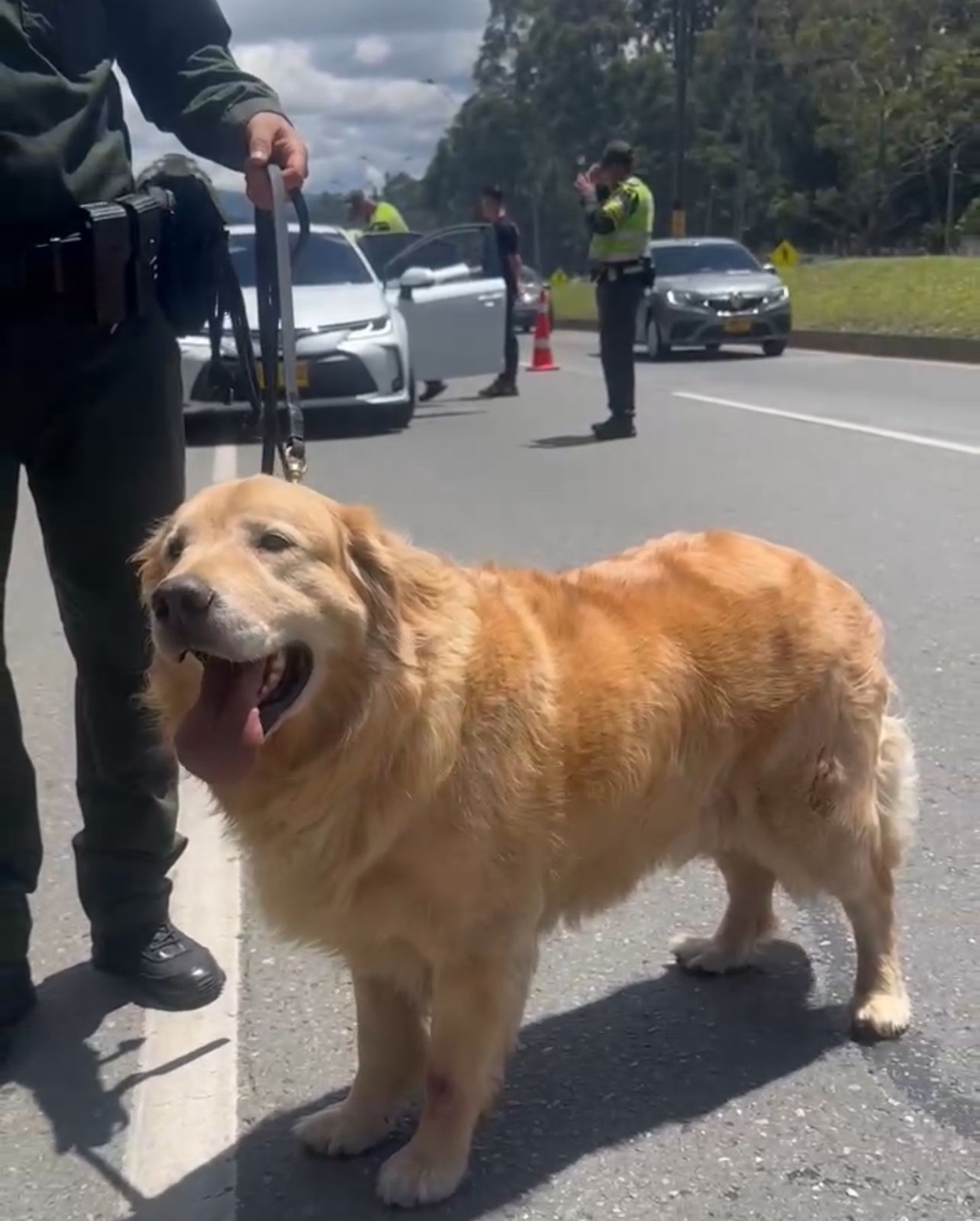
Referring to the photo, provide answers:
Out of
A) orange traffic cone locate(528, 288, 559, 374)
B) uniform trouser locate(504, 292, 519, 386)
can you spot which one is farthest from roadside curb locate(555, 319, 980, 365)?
uniform trouser locate(504, 292, 519, 386)

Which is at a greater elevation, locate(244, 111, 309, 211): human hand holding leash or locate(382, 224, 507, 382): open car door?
locate(244, 111, 309, 211): human hand holding leash

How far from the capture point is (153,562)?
2852mm

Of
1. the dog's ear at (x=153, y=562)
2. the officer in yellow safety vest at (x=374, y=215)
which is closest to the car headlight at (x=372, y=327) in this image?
the officer in yellow safety vest at (x=374, y=215)

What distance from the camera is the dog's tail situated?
3436mm

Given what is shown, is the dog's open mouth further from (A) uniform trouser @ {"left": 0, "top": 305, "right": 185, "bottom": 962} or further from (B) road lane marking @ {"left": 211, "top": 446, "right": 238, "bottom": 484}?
(B) road lane marking @ {"left": 211, "top": 446, "right": 238, "bottom": 484}

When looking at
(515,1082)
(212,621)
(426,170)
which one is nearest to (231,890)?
(515,1082)

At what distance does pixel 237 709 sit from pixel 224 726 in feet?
0.12

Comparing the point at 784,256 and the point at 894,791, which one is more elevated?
the point at 894,791

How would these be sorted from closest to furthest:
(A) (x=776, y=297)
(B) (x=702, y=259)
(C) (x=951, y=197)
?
(A) (x=776, y=297), (B) (x=702, y=259), (C) (x=951, y=197)

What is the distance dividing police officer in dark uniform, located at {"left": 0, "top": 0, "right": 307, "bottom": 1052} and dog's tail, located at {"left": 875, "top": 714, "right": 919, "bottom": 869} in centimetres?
152

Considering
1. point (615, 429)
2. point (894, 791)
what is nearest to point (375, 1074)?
point (894, 791)

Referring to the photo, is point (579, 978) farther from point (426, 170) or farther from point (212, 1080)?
point (426, 170)

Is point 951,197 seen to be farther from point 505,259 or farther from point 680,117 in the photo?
point 505,259

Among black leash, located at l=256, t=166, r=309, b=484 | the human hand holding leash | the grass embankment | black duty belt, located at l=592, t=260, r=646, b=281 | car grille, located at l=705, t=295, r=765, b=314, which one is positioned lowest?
the grass embankment
